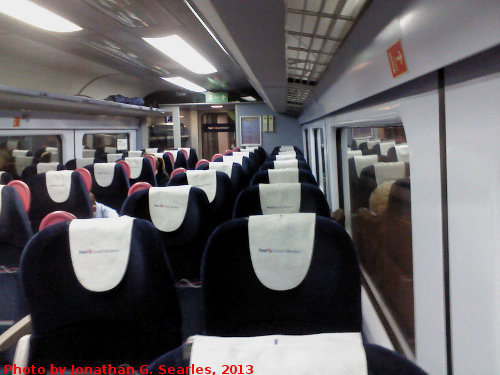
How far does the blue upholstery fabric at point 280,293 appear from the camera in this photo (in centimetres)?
167

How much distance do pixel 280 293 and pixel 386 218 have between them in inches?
55.7

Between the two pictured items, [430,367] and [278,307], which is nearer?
[430,367]

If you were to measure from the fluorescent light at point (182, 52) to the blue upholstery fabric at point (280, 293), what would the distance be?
3741mm

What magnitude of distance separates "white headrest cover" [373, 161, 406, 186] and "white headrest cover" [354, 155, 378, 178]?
7 centimetres

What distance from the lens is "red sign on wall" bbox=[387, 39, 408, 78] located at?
1473 mm

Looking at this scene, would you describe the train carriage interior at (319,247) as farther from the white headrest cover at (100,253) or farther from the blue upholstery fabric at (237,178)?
the blue upholstery fabric at (237,178)

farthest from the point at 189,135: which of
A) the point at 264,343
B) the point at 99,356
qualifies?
the point at 264,343

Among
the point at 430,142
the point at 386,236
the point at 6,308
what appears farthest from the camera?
the point at 6,308

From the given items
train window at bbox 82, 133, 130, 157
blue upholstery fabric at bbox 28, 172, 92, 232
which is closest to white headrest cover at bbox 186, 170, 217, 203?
blue upholstery fabric at bbox 28, 172, 92, 232

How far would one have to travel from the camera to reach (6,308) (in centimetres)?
342

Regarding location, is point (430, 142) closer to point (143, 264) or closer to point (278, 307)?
point (278, 307)

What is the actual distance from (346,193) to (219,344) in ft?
12.6

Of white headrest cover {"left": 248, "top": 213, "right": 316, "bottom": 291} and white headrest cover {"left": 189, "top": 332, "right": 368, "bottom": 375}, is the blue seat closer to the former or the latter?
white headrest cover {"left": 248, "top": 213, "right": 316, "bottom": 291}

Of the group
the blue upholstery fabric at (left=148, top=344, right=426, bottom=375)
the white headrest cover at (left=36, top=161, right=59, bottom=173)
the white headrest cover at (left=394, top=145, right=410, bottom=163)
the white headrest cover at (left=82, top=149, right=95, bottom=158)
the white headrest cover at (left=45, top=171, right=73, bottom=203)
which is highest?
the white headrest cover at (left=82, top=149, right=95, bottom=158)
